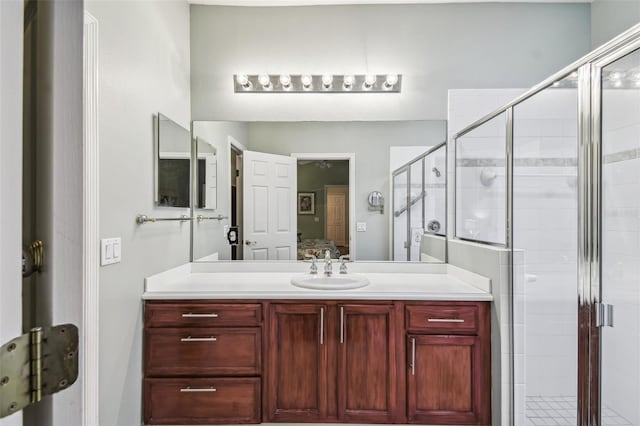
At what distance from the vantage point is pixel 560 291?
5.90ft

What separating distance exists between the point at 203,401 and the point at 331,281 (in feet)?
3.13

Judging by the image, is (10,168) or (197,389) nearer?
(10,168)

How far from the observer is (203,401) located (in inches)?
72.3

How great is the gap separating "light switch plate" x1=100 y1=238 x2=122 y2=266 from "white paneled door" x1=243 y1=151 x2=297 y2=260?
96 centimetres

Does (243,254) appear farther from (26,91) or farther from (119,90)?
(26,91)

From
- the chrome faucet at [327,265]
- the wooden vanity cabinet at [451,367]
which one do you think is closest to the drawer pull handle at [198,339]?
the chrome faucet at [327,265]

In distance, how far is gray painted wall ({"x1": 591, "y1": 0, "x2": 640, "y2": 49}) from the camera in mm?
2105

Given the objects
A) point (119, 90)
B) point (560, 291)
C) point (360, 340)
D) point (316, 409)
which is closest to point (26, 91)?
point (119, 90)

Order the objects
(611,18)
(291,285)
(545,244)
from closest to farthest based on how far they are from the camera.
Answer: (545,244), (291,285), (611,18)

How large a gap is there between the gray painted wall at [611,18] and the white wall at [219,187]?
249 cm

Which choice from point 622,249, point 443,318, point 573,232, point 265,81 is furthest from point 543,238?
point 265,81

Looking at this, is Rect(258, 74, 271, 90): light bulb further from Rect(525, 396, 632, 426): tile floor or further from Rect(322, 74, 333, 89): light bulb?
Rect(525, 396, 632, 426): tile floor

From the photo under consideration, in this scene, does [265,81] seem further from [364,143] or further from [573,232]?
[573,232]

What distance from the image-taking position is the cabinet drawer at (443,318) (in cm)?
184
